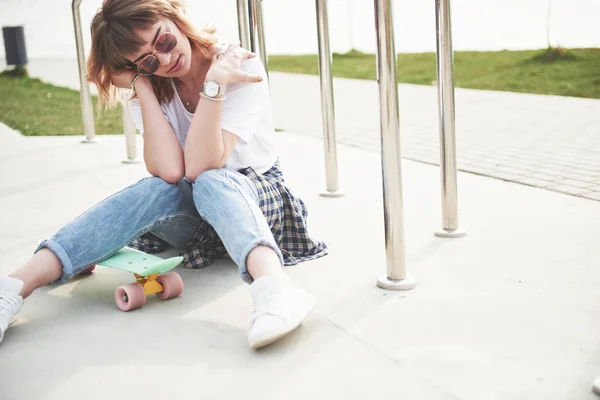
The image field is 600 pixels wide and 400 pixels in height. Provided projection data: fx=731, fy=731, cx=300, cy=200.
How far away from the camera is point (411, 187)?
3291 mm

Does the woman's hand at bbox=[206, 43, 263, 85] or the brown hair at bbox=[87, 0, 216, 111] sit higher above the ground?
the brown hair at bbox=[87, 0, 216, 111]

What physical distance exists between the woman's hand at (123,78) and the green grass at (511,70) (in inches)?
239

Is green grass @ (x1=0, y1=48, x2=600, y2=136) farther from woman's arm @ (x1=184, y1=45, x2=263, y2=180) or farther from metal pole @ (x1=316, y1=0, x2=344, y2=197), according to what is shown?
woman's arm @ (x1=184, y1=45, x2=263, y2=180)

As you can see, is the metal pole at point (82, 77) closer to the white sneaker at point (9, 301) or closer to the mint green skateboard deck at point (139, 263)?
the mint green skateboard deck at point (139, 263)

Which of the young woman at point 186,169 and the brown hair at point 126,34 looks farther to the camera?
the brown hair at point 126,34

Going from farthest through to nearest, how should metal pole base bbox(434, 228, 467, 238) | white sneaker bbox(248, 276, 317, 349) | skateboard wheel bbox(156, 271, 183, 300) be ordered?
metal pole base bbox(434, 228, 467, 238), skateboard wheel bbox(156, 271, 183, 300), white sneaker bbox(248, 276, 317, 349)

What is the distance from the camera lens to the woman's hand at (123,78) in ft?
7.38

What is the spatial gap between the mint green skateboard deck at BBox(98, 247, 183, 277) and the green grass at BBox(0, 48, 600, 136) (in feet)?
12.7

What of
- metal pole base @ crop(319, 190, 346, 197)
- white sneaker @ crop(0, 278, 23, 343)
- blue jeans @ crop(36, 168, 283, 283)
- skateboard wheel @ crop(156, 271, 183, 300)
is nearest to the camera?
white sneaker @ crop(0, 278, 23, 343)

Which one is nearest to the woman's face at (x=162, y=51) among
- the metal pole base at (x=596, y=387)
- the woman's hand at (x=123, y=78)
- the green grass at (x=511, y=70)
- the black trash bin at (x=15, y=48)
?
the woman's hand at (x=123, y=78)

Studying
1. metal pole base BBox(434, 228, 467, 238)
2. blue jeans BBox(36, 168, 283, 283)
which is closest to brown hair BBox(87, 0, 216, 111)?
blue jeans BBox(36, 168, 283, 283)

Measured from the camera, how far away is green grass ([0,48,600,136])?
6523 millimetres

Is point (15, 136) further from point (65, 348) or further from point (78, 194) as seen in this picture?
point (65, 348)

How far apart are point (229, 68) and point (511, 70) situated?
26.6 ft
